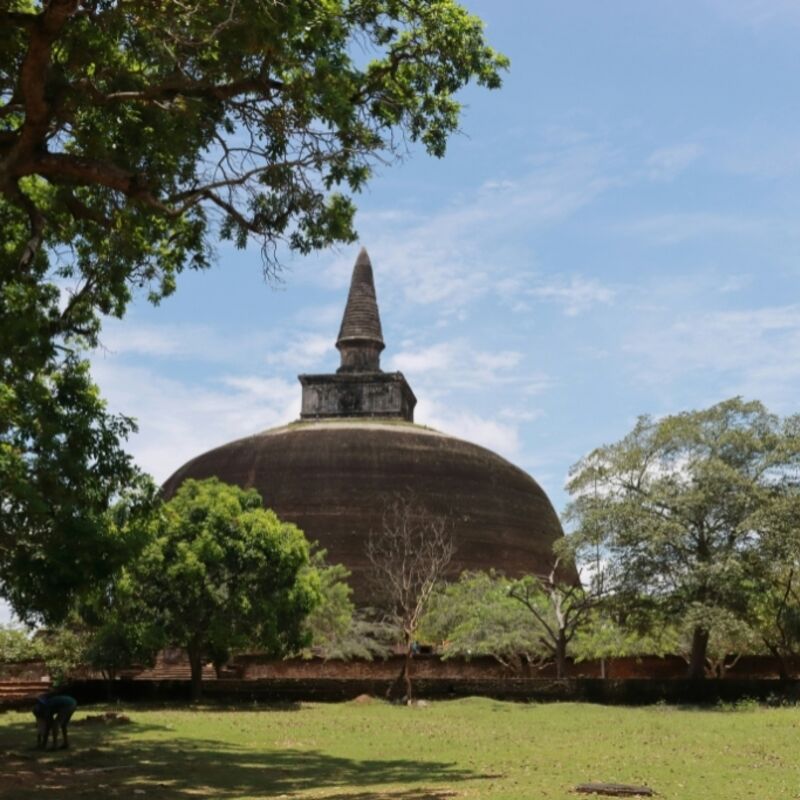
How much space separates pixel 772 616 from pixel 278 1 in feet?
77.2

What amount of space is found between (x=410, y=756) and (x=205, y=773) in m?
3.30

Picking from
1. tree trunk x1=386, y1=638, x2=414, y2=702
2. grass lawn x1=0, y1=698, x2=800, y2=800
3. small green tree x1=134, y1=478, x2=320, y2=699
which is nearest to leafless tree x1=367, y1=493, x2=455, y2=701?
tree trunk x1=386, y1=638, x2=414, y2=702

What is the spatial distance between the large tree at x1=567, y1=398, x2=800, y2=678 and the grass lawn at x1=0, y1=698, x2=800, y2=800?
3.57 m

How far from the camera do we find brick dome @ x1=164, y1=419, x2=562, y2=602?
5316 centimetres

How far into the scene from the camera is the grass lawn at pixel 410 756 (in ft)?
40.0

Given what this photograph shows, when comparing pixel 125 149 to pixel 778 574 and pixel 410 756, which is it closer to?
pixel 410 756

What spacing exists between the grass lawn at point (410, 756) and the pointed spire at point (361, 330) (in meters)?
41.1

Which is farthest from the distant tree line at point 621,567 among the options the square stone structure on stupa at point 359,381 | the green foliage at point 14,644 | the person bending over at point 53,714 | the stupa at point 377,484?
the square stone structure on stupa at point 359,381

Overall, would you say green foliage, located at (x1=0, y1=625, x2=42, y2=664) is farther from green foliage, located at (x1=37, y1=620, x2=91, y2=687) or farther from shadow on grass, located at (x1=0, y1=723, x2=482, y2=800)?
shadow on grass, located at (x1=0, y1=723, x2=482, y2=800)

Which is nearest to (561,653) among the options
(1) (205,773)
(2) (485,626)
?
(2) (485,626)

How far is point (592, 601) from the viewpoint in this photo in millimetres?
30938

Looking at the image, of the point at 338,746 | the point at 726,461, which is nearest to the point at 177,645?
the point at 338,746

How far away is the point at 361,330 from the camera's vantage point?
6562cm

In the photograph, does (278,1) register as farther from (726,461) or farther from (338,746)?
(726,461)
